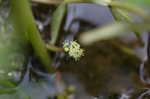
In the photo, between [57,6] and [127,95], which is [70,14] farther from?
[127,95]

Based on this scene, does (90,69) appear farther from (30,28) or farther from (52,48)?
(30,28)

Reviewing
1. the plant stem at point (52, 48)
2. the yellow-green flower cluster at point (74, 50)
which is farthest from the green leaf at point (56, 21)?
Answer: the yellow-green flower cluster at point (74, 50)

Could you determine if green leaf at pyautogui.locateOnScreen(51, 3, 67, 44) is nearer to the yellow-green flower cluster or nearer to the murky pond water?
the murky pond water

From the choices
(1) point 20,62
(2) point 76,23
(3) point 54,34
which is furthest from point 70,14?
(1) point 20,62

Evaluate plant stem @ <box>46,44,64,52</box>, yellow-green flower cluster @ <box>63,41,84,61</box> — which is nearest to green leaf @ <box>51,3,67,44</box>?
plant stem @ <box>46,44,64,52</box>

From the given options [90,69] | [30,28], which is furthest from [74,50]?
[90,69]

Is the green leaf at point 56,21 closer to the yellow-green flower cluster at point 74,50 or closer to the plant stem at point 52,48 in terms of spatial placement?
the plant stem at point 52,48
